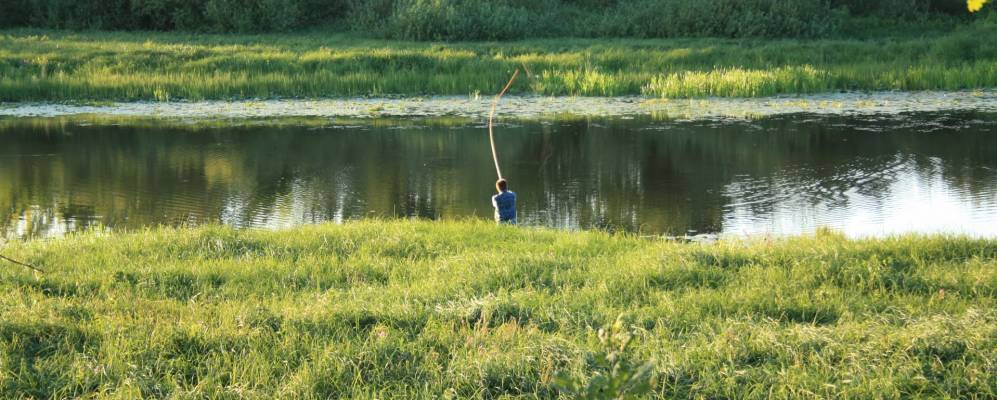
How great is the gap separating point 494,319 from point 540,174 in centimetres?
855

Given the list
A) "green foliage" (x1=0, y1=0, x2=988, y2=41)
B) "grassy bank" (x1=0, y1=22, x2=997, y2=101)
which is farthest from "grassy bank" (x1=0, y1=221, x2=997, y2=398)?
"green foliage" (x1=0, y1=0, x2=988, y2=41)

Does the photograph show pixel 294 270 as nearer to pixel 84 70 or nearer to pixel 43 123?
pixel 43 123

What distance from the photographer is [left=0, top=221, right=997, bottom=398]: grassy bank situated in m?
5.00

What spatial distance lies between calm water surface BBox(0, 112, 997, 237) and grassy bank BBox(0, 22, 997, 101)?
3.93 metres

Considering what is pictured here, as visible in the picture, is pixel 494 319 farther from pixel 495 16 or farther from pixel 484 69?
pixel 495 16

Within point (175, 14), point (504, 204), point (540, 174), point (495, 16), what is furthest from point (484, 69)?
point (175, 14)

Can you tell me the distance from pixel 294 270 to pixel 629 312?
248 centimetres

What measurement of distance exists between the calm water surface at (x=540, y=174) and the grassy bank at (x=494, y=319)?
11.1ft

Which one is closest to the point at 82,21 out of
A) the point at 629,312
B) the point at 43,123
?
the point at 43,123

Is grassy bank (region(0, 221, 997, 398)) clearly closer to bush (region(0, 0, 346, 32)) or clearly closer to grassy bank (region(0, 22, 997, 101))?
grassy bank (region(0, 22, 997, 101))

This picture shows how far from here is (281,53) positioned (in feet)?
89.2

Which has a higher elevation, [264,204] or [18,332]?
[18,332]

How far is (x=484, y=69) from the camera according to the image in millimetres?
25266

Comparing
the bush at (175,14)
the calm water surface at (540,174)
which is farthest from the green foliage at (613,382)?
the bush at (175,14)
